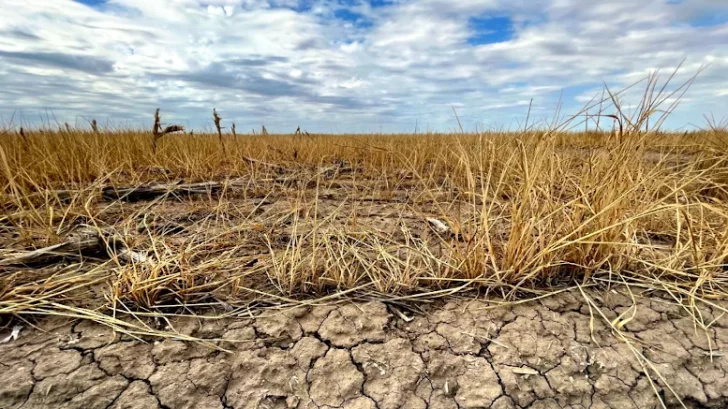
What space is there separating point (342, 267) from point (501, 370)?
67 centimetres

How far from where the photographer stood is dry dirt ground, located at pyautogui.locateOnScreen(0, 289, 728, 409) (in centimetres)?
98

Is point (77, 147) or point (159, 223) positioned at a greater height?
point (77, 147)

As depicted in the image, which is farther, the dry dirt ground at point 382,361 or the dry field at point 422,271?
the dry field at point 422,271

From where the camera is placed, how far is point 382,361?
1.08 m

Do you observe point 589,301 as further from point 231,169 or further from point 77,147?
point 77,147

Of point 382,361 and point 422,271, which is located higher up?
point 422,271

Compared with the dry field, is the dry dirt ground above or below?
below

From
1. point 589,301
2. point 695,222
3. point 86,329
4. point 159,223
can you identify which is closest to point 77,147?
point 159,223

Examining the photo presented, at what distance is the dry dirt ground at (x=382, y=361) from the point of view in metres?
0.98

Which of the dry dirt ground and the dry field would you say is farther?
the dry field

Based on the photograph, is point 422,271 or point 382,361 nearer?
point 382,361

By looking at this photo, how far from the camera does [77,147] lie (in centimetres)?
346

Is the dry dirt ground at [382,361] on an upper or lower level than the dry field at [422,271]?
lower

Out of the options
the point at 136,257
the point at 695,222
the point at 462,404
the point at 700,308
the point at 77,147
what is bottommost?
the point at 462,404
